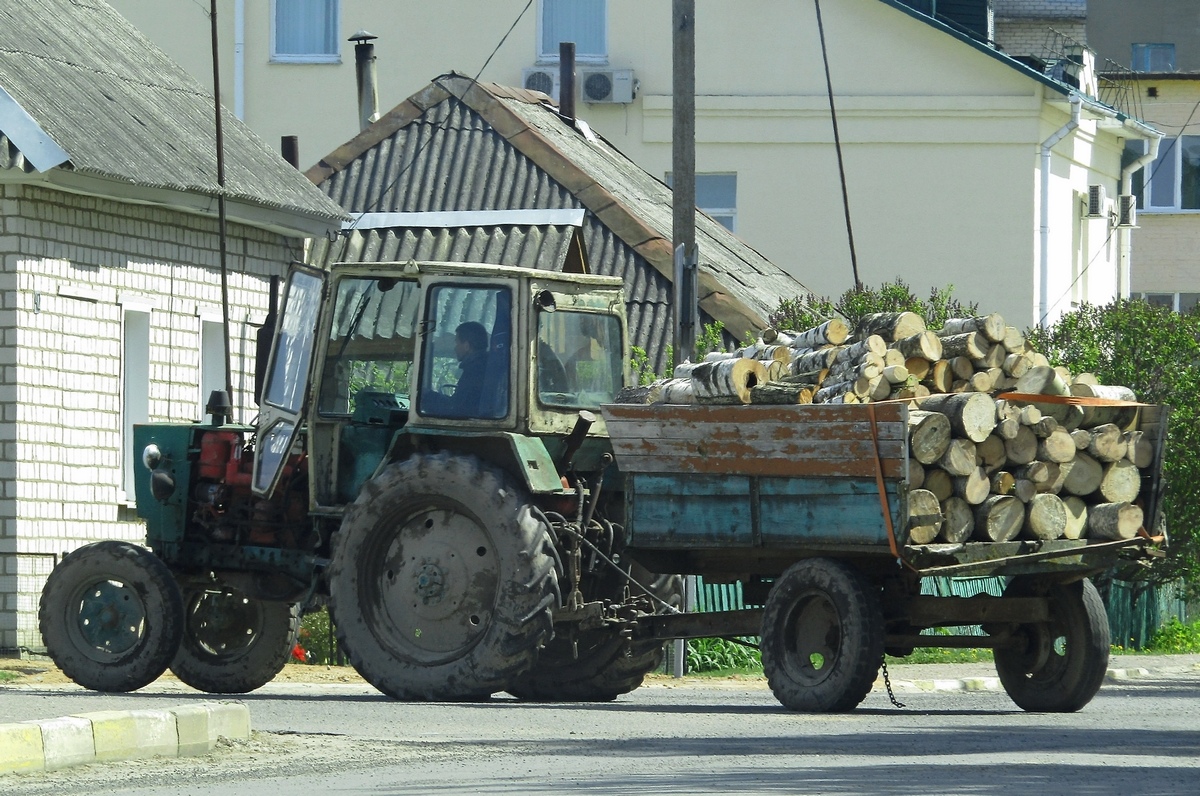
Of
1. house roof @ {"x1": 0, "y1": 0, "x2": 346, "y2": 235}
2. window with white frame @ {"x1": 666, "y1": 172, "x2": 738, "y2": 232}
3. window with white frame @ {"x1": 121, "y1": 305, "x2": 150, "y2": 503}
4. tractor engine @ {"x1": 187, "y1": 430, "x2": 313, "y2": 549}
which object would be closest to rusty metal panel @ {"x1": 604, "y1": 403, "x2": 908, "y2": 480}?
tractor engine @ {"x1": 187, "y1": 430, "x2": 313, "y2": 549}

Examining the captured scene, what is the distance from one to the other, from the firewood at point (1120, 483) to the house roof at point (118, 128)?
27.4ft

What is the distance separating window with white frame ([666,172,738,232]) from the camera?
34625 mm

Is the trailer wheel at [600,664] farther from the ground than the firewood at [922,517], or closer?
closer

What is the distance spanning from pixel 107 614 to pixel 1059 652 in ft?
18.9

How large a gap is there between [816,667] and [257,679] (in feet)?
12.7

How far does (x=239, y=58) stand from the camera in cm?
3481

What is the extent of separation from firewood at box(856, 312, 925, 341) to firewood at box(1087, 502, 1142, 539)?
1.44 metres

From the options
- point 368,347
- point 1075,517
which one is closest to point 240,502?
point 368,347

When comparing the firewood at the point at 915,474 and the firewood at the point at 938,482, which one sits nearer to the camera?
the firewood at the point at 915,474

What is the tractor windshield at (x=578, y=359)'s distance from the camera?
44.1 feet

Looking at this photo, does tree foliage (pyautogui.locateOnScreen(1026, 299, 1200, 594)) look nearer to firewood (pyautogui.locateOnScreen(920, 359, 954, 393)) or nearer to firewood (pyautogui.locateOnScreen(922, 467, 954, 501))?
firewood (pyautogui.locateOnScreen(920, 359, 954, 393))

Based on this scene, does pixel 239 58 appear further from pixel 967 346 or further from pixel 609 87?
pixel 967 346

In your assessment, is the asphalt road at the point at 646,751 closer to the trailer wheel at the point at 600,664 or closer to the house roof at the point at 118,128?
the trailer wheel at the point at 600,664

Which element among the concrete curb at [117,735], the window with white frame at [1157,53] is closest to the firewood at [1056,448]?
the concrete curb at [117,735]
